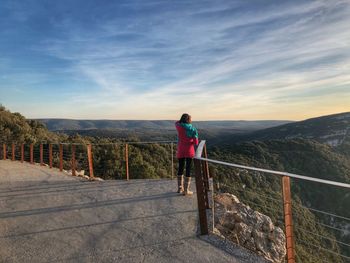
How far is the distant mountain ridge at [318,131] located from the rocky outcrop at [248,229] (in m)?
123

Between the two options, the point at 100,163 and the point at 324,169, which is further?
the point at 324,169

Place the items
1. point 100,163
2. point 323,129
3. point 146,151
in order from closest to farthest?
point 100,163 < point 146,151 < point 323,129

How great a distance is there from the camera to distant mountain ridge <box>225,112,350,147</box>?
12912cm

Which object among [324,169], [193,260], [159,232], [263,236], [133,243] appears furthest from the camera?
[324,169]

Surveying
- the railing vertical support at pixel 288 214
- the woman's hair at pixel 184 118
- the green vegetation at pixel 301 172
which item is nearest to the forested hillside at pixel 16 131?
the green vegetation at pixel 301 172

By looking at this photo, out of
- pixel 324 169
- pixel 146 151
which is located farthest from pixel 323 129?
pixel 146 151

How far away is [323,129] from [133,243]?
469 ft

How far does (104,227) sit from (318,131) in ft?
474

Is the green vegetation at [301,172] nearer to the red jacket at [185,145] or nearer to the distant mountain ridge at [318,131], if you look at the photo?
the red jacket at [185,145]

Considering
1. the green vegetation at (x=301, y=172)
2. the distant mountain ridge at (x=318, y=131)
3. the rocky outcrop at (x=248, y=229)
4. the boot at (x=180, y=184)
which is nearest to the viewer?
the rocky outcrop at (x=248, y=229)

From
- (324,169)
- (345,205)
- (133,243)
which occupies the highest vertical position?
(133,243)

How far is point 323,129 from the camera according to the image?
137125 mm

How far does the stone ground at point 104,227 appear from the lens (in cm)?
470

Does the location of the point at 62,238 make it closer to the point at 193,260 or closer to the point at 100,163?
the point at 193,260
